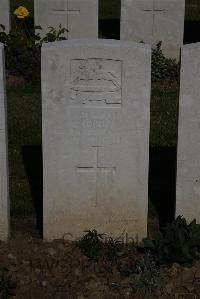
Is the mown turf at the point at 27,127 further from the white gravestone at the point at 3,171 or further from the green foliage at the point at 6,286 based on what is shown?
the green foliage at the point at 6,286

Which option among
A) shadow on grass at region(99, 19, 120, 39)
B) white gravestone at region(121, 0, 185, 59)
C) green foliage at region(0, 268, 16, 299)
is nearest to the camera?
green foliage at region(0, 268, 16, 299)

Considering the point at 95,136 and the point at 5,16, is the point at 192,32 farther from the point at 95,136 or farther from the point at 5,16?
the point at 95,136

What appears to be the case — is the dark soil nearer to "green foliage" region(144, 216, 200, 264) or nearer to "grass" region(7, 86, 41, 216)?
"green foliage" region(144, 216, 200, 264)

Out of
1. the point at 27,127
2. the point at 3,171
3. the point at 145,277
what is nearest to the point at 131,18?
the point at 27,127

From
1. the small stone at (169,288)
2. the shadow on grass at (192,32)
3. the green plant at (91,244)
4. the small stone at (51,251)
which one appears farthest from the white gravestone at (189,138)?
the shadow on grass at (192,32)

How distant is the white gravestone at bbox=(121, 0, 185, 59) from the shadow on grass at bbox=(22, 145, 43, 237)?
3.68 metres

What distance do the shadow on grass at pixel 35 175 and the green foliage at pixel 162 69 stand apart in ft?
10.3

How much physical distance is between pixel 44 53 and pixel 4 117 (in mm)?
560

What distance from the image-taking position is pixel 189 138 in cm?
520

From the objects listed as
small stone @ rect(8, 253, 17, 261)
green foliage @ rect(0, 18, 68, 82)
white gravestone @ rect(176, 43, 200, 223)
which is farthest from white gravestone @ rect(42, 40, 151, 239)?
green foliage @ rect(0, 18, 68, 82)

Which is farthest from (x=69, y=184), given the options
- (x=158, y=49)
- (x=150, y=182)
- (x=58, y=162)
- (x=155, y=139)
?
(x=158, y=49)

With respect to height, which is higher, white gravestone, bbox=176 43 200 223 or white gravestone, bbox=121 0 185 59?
white gravestone, bbox=121 0 185 59

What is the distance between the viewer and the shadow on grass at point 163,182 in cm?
600

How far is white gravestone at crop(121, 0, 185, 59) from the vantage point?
1046 cm
